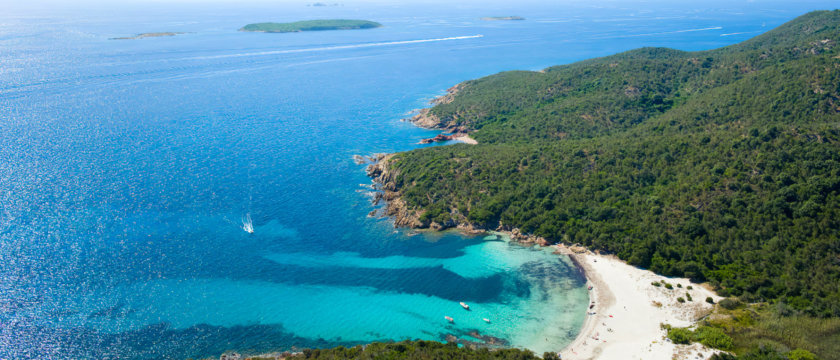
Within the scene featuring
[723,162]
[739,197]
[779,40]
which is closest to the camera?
[739,197]

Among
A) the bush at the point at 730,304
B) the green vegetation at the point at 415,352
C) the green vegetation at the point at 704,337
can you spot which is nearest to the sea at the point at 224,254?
the green vegetation at the point at 415,352

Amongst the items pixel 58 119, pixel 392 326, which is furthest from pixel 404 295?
pixel 58 119

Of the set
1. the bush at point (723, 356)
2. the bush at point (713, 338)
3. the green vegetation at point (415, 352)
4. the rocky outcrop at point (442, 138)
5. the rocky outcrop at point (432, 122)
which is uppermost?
the rocky outcrop at point (432, 122)

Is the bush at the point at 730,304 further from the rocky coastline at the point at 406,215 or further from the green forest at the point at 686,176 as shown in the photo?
the rocky coastline at the point at 406,215

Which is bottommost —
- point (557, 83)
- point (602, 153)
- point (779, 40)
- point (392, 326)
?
point (392, 326)

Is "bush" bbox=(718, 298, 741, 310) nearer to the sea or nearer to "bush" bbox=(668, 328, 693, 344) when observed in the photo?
"bush" bbox=(668, 328, 693, 344)

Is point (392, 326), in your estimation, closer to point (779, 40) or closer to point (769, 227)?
point (769, 227)

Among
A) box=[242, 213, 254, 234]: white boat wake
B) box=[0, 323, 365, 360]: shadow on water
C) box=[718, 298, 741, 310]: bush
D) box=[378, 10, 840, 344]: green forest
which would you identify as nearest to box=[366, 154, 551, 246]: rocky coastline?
box=[378, 10, 840, 344]: green forest
